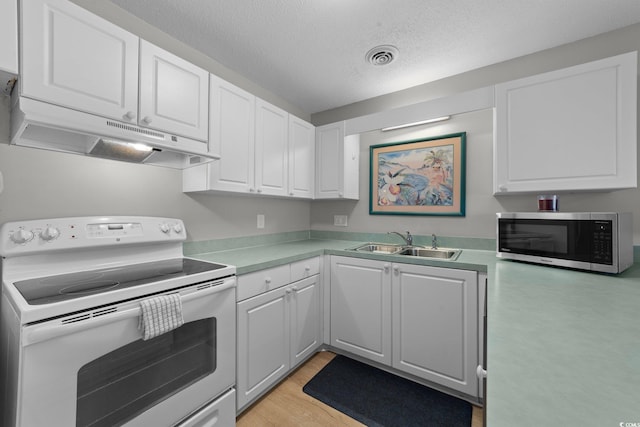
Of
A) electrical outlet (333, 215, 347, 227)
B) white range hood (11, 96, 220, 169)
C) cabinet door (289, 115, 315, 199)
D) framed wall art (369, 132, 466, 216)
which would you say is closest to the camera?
white range hood (11, 96, 220, 169)

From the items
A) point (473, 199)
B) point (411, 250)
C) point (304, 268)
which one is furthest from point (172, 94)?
point (473, 199)

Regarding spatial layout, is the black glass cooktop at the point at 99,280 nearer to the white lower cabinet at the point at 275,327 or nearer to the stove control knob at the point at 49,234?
the stove control knob at the point at 49,234

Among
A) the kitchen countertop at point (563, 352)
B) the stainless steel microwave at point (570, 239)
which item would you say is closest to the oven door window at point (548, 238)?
the stainless steel microwave at point (570, 239)

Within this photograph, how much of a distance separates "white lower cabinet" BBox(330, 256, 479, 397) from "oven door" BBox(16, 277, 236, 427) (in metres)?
0.96

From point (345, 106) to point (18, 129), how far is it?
8.11 ft

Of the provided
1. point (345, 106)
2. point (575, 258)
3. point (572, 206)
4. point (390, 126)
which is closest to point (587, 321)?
point (575, 258)

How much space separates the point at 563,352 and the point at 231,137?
1.91 m

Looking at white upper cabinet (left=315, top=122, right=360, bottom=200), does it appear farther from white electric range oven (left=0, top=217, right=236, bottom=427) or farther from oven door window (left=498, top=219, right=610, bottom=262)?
white electric range oven (left=0, top=217, right=236, bottom=427)

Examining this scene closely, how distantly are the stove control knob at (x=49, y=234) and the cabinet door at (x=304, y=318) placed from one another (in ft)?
4.16

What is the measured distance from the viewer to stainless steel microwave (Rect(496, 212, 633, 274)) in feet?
4.31

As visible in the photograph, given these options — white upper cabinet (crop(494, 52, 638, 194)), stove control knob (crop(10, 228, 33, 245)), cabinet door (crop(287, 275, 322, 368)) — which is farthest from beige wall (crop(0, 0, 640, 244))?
cabinet door (crop(287, 275, 322, 368))

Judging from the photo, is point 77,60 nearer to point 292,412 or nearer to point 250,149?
point 250,149

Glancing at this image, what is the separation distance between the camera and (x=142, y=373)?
1098 millimetres

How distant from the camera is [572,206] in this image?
1.79 meters
